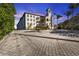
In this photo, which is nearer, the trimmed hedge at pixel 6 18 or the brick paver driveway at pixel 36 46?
the brick paver driveway at pixel 36 46

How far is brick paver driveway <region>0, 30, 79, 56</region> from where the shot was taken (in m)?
5.11

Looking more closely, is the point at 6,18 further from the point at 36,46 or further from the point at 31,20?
the point at 36,46

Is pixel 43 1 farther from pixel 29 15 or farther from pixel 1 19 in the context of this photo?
pixel 1 19

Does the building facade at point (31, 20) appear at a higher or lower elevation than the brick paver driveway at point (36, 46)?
higher

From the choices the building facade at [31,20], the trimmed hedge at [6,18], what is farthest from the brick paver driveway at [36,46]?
the trimmed hedge at [6,18]

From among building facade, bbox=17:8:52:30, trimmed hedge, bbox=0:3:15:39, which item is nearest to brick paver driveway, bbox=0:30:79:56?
building facade, bbox=17:8:52:30

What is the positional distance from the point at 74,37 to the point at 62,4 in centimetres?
103

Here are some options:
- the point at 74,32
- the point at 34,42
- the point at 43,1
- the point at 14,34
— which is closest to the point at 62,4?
the point at 43,1

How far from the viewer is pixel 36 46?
527 cm

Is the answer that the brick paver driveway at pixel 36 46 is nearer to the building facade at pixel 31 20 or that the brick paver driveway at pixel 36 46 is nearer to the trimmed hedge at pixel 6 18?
the building facade at pixel 31 20

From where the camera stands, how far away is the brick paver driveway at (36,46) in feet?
16.8

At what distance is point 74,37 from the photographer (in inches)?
209

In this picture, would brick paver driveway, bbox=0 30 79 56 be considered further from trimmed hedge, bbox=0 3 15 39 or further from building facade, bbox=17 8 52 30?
trimmed hedge, bbox=0 3 15 39

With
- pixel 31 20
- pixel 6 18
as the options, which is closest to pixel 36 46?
pixel 31 20
